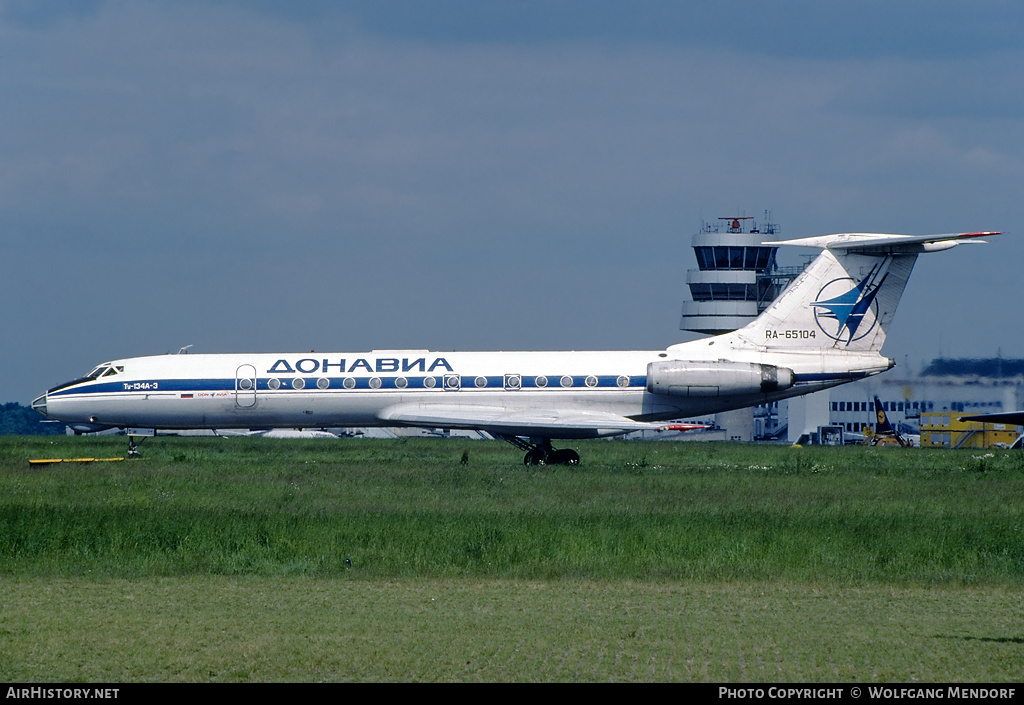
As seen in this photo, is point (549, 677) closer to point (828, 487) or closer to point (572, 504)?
point (572, 504)

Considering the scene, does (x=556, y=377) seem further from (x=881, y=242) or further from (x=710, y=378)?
(x=881, y=242)

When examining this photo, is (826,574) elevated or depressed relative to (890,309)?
depressed

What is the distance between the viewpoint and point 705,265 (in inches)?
3519

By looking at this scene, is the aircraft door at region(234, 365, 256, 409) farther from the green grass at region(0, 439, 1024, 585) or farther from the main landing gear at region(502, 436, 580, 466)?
the main landing gear at region(502, 436, 580, 466)

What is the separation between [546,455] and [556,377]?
2265mm

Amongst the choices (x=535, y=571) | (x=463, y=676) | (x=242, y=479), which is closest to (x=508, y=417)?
(x=242, y=479)

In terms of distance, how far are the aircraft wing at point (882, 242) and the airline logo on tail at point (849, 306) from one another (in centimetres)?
82

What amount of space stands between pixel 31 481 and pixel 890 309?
23.6 meters

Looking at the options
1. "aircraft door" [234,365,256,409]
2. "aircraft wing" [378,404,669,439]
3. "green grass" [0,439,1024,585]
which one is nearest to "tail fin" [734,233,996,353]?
"aircraft wing" [378,404,669,439]

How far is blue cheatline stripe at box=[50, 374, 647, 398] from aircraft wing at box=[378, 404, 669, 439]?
672 millimetres

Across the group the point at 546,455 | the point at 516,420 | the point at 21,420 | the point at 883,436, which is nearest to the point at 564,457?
the point at 546,455

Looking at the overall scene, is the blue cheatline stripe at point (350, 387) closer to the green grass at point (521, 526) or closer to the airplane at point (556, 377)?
the airplane at point (556, 377)
